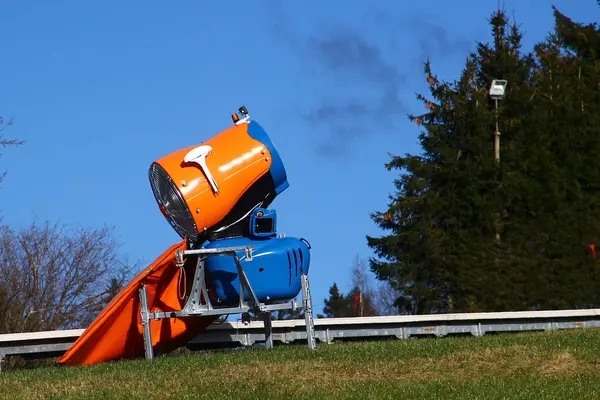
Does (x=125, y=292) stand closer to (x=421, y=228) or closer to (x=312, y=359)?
(x=312, y=359)

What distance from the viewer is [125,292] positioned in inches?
623

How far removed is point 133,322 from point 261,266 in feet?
7.96

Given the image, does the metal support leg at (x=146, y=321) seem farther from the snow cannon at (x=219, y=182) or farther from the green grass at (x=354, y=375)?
the snow cannon at (x=219, y=182)

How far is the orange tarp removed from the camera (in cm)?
1589

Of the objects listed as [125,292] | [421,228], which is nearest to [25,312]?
[421,228]

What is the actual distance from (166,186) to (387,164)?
27.6 m

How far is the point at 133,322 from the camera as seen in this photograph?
16.4 meters

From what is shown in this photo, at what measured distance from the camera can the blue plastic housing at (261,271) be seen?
51.2ft

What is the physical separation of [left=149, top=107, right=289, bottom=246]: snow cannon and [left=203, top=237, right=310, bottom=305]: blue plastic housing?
429 millimetres

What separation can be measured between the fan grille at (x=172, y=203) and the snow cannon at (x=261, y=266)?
1.46ft

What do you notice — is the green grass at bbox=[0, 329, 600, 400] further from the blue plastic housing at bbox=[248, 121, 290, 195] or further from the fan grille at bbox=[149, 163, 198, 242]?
the blue plastic housing at bbox=[248, 121, 290, 195]

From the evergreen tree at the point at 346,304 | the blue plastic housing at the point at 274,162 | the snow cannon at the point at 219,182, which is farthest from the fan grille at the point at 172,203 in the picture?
the evergreen tree at the point at 346,304

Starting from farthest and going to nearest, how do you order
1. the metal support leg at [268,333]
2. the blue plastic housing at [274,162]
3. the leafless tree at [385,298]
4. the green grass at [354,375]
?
1. the leafless tree at [385,298]
2. the metal support leg at [268,333]
3. the blue plastic housing at [274,162]
4. the green grass at [354,375]

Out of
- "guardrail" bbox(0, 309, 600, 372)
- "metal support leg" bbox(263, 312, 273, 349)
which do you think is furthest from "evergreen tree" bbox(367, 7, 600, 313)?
"metal support leg" bbox(263, 312, 273, 349)
